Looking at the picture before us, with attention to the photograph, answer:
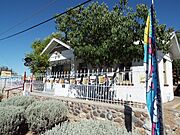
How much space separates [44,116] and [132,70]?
3.89m

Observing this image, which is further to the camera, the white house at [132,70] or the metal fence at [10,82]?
the metal fence at [10,82]

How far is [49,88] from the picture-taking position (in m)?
11.5

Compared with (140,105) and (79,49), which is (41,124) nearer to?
(140,105)

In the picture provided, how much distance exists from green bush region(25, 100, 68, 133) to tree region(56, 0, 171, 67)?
3900 millimetres

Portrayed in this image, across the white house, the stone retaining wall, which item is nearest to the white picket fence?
the white house

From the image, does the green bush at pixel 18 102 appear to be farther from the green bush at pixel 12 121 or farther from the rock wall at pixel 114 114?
the rock wall at pixel 114 114

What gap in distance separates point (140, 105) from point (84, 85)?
303cm

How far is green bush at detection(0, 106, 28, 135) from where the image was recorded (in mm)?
6840

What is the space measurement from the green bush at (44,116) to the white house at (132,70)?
2.51 m

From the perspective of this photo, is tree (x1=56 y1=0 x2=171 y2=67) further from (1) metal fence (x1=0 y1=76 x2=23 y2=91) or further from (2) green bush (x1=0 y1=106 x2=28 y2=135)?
(1) metal fence (x1=0 y1=76 x2=23 y2=91)

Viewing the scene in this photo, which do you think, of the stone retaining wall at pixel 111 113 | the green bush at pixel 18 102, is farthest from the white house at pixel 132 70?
the green bush at pixel 18 102

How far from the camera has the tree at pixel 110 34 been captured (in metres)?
9.26

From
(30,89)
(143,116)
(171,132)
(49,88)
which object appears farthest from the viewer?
(30,89)

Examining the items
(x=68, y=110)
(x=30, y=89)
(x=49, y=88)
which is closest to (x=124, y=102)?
(x=68, y=110)
